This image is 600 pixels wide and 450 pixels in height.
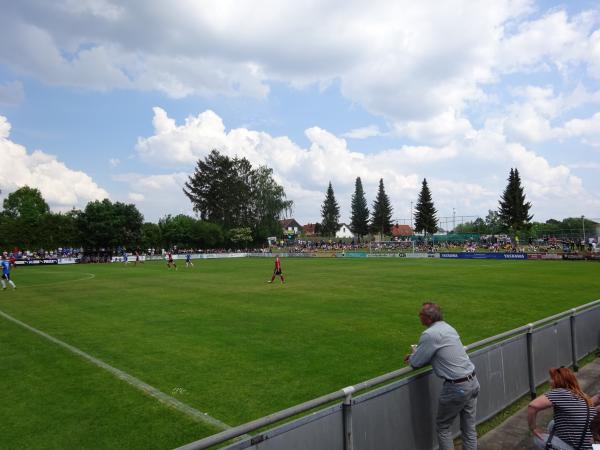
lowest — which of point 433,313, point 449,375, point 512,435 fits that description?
point 512,435

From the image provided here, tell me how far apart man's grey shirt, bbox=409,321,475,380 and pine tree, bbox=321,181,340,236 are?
10884 centimetres

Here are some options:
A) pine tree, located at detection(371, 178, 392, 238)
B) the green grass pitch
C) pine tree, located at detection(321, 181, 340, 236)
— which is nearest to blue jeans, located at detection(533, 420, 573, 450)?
the green grass pitch

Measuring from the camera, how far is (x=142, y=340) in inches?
436

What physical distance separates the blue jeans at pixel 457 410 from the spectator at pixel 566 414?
2.13 ft

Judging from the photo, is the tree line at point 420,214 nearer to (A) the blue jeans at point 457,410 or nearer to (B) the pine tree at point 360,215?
(B) the pine tree at point 360,215

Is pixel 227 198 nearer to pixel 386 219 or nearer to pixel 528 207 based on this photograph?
pixel 386 219

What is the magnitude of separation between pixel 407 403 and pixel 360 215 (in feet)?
334

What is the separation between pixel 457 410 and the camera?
477cm

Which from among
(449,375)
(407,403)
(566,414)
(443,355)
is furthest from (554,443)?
(407,403)

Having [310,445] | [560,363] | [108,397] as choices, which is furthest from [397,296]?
[310,445]

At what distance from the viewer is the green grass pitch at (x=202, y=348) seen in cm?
623

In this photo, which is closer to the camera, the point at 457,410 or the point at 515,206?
the point at 457,410

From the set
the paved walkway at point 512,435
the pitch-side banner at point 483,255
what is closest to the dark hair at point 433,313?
the paved walkway at point 512,435

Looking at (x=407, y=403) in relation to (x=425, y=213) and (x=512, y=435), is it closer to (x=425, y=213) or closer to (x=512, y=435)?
(x=512, y=435)
